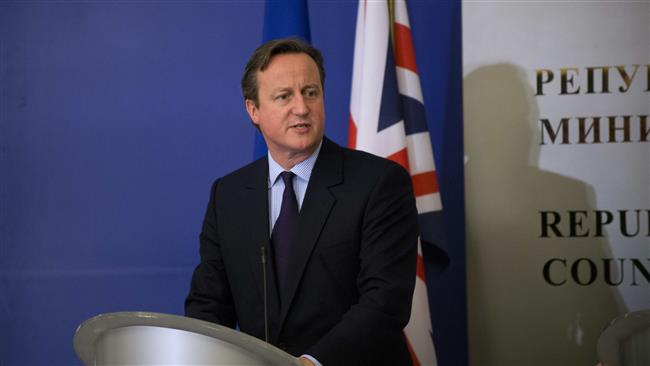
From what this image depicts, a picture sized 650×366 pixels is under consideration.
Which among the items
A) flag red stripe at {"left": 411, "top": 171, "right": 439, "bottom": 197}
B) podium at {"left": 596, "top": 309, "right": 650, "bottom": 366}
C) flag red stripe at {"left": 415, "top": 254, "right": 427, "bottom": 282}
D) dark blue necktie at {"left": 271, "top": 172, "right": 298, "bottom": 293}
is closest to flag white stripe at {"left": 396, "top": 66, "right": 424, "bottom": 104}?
flag red stripe at {"left": 411, "top": 171, "right": 439, "bottom": 197}

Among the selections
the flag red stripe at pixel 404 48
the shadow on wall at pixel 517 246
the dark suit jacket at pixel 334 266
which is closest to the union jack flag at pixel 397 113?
the flag red stripe at pixel 404 48

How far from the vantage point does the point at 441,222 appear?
3123 mm

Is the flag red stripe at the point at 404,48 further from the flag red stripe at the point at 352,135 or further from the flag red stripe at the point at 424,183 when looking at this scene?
the flag red stripe at the point at 424,183

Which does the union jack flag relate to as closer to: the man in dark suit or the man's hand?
the man in dark suit

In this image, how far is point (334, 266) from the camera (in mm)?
2137

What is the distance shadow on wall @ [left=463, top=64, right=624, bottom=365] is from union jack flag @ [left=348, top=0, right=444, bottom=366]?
1.14 feet

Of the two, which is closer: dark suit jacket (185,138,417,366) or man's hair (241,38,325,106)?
dark suit jacket (185,138,417,366)

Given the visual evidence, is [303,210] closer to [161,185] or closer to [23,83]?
[161,185]

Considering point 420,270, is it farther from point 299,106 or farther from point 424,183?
point 299,106

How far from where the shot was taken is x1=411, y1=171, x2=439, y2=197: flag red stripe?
3113 mm

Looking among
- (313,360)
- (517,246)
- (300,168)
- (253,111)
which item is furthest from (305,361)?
(517,246)

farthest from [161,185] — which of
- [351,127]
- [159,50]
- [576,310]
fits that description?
[576,310]

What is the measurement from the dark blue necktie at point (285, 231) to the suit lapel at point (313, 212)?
29 mm

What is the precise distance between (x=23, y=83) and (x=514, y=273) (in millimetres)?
2468
